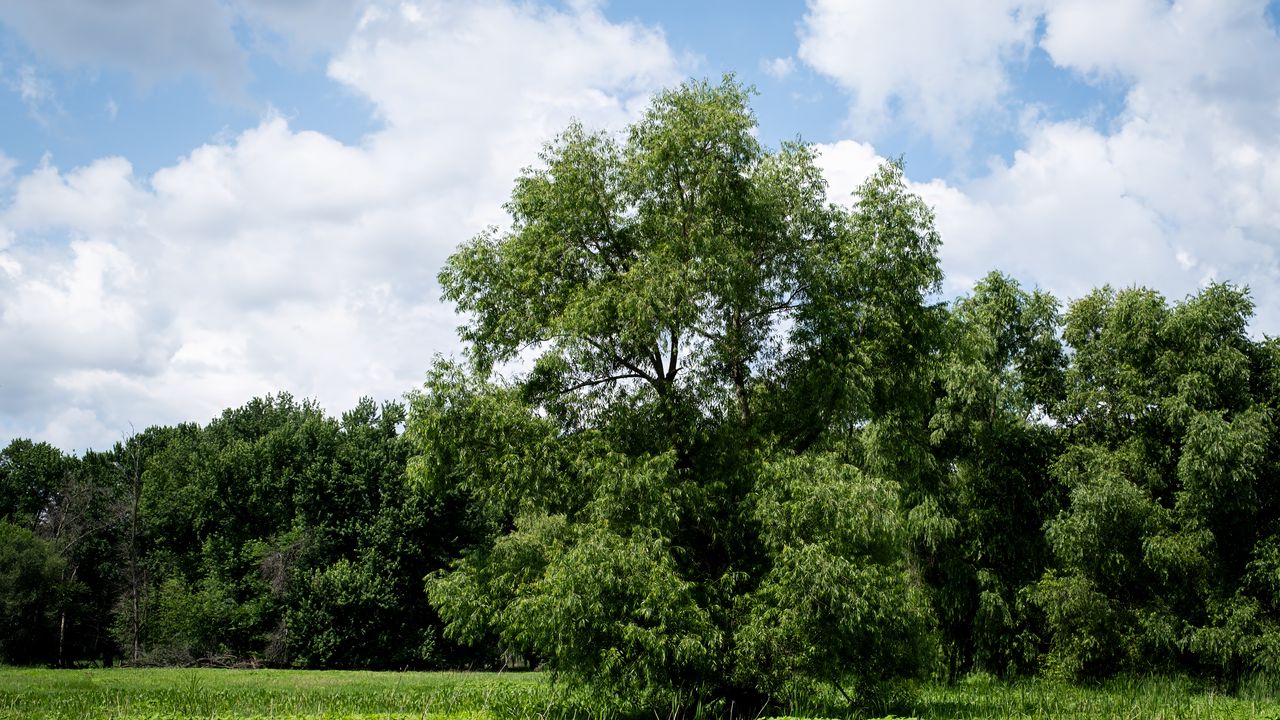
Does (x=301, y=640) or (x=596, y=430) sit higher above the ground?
(x=596, y=430)

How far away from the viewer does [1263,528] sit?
27406 millimetres

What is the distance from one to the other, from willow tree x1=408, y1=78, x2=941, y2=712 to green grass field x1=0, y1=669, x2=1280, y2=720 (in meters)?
1.84

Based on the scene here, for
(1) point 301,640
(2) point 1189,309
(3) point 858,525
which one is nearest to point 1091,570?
(2) point 1189,309

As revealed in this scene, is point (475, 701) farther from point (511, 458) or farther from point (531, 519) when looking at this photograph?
point (511, 458)

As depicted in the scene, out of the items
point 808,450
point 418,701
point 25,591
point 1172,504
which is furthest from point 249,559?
point 1172,504

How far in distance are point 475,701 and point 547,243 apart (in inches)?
410

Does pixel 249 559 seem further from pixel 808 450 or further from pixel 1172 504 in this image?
pixel 1172 504

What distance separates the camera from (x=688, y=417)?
18953 mm

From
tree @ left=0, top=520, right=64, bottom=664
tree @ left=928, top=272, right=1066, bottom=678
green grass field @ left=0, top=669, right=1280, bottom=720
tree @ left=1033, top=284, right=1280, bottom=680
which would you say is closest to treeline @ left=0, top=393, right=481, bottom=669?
tree @ left=0, top=520, right=64, bottom=664

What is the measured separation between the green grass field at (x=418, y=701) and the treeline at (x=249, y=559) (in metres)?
15.8

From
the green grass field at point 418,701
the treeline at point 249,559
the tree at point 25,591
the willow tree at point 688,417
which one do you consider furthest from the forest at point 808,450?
the tree at point 25,591

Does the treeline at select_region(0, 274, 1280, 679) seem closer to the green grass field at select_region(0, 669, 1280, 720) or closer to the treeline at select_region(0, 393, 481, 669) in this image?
the treeline at select_region(0, 393, 481, 669)

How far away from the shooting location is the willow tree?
1617cm

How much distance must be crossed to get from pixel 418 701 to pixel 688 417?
8792 millimetres
